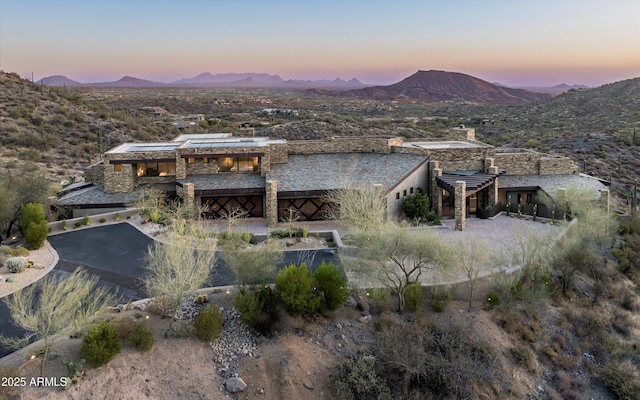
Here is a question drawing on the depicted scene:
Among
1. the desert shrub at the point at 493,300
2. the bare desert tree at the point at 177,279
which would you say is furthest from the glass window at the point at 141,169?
the desert shrub at the point at 493,300

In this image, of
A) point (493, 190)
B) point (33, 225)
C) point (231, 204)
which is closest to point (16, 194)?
point (33, 225)

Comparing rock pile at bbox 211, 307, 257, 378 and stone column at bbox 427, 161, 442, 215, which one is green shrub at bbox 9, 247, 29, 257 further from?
stone column at bbox 427, 161, 442, 215

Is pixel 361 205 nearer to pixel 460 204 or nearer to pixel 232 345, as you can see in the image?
pixel 460 204

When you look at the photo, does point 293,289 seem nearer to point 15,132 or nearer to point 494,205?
point 494,205

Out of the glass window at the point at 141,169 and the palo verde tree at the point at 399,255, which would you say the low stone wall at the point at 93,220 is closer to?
the glass window at the point at 141,169

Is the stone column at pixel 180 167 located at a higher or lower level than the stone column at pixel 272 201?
higher

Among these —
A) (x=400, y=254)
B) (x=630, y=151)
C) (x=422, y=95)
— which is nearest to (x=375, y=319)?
(x=400, y=254)
